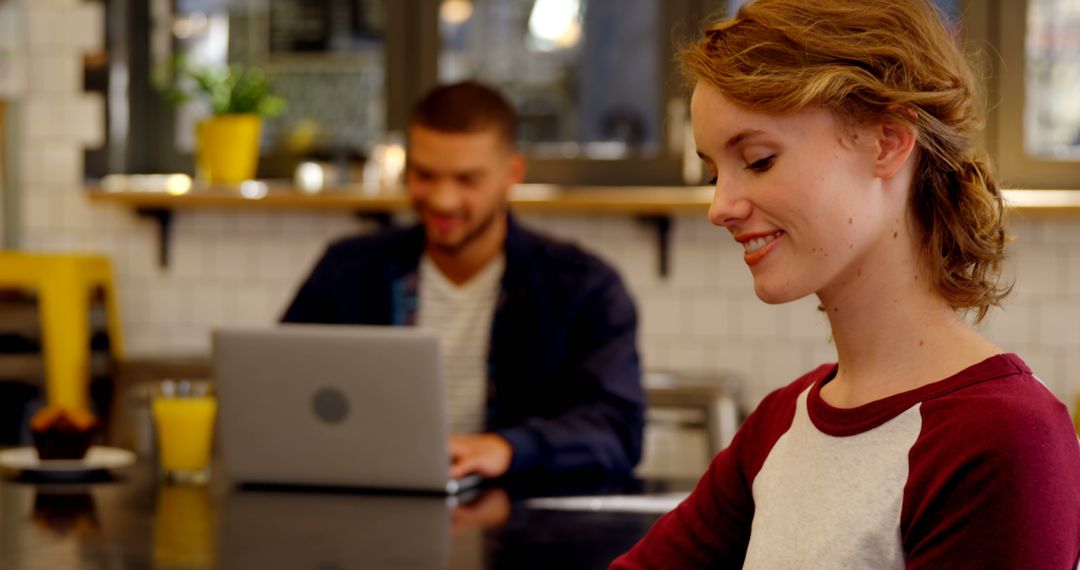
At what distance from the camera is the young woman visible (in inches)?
38.7

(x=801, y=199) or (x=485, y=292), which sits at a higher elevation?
(x=801, y=199)

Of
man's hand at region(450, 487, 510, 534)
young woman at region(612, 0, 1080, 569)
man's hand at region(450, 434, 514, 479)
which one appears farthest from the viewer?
man's hand at region(450, 434, 514, 479)

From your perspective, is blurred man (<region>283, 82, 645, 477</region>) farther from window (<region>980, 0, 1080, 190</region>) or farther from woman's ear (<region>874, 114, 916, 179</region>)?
window (<region>980, 0, 1080, 190</region>)

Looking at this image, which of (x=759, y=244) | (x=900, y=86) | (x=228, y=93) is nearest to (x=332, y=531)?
(x=759, y=244)

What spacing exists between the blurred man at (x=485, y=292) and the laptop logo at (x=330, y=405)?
56 centimetres

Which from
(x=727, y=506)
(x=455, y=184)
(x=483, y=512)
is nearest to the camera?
(x=727, y=506)

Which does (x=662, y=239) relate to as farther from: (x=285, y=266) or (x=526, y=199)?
(x=285, y=266)

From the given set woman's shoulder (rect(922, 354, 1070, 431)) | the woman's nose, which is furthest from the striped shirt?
woman's shoulder (rect(922, 354, 1070, 431))

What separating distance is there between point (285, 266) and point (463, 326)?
70.3 inches

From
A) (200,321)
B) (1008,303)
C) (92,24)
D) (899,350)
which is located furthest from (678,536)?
(92,24)


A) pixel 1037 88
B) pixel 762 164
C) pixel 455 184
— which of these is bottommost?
pixel 455 184

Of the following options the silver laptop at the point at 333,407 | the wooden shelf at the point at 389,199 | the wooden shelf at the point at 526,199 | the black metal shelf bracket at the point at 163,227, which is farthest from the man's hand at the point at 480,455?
the black metal shelf bracket at the point at 163,227

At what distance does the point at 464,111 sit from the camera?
2854 mm

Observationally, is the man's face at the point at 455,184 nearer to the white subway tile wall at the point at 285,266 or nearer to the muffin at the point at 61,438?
the muffin at the point at 61,438
